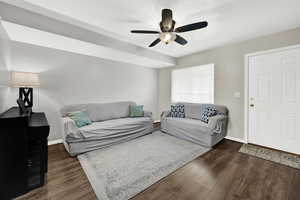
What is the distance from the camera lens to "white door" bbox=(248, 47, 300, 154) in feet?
8.23

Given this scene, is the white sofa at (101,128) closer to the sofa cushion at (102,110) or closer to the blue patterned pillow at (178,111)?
the sofa cushion at (102,110)

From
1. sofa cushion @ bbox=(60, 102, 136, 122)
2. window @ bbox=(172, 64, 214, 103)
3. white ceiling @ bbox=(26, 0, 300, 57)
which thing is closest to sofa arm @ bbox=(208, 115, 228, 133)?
window @ bbox=(172, 64, 214, 103)

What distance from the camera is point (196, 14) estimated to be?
210 cm

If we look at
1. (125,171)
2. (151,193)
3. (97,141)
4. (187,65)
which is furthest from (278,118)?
(97,141)

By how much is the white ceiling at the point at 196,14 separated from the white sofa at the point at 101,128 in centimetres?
190

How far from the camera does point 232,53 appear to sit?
3.31 metres

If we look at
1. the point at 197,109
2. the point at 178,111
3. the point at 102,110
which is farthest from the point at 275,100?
the point at 102,110

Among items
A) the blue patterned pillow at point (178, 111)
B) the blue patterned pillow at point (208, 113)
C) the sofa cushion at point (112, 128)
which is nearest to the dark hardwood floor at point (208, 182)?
the sofa cushion at point (112, 128)

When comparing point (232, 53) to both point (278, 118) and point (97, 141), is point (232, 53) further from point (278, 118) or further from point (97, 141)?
point (97, 141)

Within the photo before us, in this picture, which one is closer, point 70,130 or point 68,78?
point 70,130

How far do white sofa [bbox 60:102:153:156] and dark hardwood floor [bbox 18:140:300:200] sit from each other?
32 cm

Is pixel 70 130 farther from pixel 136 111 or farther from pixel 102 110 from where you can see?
pixel 136 111

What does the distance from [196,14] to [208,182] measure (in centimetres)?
252

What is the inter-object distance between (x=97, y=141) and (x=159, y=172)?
4.62 ft
